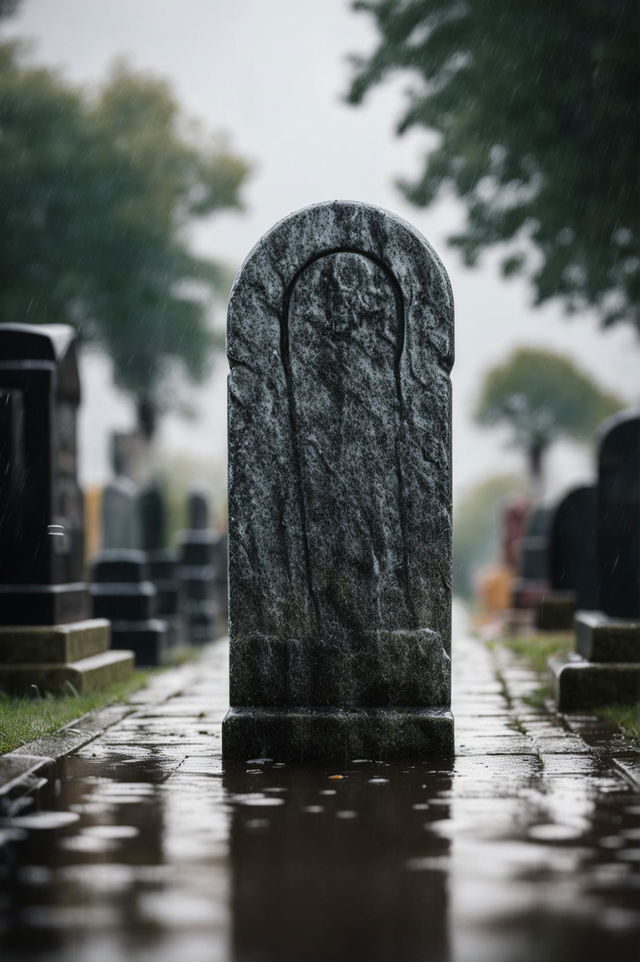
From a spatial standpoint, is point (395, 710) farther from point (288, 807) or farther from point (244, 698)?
point (288, 807)

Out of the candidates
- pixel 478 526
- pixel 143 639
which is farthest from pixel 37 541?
pixel 478 526

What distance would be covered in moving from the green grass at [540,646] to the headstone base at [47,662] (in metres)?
3.45

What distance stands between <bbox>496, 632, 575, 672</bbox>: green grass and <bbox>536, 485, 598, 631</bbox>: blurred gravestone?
246 mm

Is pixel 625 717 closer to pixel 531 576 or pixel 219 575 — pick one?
pixel 531 576

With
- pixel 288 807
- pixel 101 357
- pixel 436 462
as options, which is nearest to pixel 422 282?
pixel 436 462

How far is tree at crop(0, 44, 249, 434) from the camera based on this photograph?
32094 mm

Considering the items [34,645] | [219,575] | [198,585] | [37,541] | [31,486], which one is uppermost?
[31,486]

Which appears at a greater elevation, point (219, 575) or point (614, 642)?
point (219, 575)

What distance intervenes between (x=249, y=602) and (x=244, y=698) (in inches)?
15.7

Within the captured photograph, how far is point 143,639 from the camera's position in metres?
12.9

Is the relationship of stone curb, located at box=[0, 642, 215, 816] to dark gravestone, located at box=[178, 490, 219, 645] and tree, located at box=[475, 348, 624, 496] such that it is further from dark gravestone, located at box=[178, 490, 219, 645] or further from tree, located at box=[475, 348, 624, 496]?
tree, located at box=[475, 348, 624, 496]

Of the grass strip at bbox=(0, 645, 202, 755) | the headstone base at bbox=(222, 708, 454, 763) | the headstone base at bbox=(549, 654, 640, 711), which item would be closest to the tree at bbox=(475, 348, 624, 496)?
the grass strip at bbox=(0, 645, 202, 755)

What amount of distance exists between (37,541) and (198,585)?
11.5 metres

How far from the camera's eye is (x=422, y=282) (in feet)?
18.3
